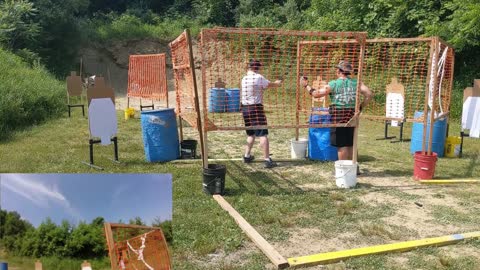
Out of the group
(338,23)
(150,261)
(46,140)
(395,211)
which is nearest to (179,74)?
(46,140)

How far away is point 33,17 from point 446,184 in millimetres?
21657

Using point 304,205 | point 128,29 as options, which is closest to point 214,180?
point 304,205

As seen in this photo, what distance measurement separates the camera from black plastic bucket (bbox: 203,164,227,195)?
231 inches

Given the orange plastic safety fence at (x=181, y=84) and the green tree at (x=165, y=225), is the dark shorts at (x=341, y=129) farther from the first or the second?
the green tree at (x=165, y=225)

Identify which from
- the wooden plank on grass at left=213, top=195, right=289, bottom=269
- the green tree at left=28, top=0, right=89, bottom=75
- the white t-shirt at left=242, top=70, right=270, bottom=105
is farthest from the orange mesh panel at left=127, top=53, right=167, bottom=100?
the green tree at left=28, top=0, right=89, bottom=75

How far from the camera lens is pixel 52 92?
45.5ft

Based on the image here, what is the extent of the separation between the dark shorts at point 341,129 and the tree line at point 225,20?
7.83 m

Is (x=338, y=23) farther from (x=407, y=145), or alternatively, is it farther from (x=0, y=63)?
(x=0, y=63)

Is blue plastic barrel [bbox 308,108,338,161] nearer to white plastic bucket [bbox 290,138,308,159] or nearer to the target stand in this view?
white plastic bucket [bbox 290,138,308,159]

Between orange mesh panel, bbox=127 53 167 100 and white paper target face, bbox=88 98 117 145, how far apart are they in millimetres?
5414

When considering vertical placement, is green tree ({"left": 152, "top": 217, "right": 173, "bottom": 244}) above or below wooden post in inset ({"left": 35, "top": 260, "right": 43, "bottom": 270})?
above

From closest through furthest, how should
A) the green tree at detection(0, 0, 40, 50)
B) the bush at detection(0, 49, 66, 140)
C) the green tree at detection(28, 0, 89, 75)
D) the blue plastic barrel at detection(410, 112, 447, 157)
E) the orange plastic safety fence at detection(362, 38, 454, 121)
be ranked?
1. the blue plastic barrel at detection(410, 112, 447, 157)
2. the bush at detection(0, 49, 66, 140)
3. the orange plastic safety fence at detection(362, 38, 454, 121)
4. the green tree at detection(0, 0, 40, 50)
5. the green tree at detection(28, 0, 89, 75)

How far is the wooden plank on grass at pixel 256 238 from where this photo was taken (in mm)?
4066

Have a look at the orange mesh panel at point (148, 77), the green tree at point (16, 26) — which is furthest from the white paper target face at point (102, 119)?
the green tree at point (16, 26)
